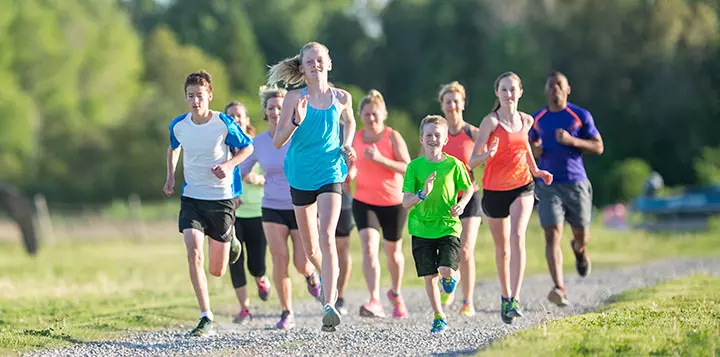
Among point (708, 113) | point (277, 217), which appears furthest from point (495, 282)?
point (708, 113)

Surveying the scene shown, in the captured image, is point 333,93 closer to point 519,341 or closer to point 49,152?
point 519,341

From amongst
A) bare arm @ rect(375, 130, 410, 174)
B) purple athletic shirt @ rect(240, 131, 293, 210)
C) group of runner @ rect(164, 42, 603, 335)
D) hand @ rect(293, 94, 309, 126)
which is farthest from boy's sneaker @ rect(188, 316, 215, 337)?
bare arm @ rect(375, 130, 410, 174)

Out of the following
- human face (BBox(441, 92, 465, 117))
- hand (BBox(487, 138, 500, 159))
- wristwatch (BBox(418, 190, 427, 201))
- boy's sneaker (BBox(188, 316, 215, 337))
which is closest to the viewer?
wristwatch (BBox(418, 190, 427, 201))

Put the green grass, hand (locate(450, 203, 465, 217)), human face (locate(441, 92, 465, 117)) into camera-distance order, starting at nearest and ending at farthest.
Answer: the green grass < hand (locate(450, 203, 465, 217)) < human face (locate(441, 92, 465, 117))

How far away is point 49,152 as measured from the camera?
63.7 m

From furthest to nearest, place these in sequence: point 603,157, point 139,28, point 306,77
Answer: point 139,28, point 603,157, point 306,77

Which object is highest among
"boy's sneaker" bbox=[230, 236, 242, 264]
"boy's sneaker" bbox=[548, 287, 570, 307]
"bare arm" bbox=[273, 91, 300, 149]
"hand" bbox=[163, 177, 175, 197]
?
"bare arm" bbox=[273, 91, 300, 149]

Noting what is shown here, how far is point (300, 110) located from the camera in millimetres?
9445

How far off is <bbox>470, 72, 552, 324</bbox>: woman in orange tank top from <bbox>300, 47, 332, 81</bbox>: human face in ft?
6.30

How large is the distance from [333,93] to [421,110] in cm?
6446

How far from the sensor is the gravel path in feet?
28.7

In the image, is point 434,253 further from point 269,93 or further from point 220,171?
point 269,93

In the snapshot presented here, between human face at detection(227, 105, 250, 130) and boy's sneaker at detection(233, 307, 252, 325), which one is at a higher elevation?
human face at detection(227, 105, 250, 130)

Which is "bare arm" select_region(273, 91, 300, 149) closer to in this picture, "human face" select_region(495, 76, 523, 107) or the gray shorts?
"human face" select_region(495, 76, 523, 107)
